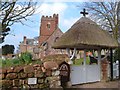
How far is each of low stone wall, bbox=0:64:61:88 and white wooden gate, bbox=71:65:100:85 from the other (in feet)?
2.72

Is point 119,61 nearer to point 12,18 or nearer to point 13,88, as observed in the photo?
point 12,18

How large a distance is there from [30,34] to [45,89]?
0.82m

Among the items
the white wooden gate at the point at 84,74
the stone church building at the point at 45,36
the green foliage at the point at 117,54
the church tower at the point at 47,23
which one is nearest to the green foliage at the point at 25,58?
the stone church building at the point at 45,36

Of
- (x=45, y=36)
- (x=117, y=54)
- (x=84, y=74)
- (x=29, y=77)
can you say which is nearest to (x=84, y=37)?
(x=84, y=74)

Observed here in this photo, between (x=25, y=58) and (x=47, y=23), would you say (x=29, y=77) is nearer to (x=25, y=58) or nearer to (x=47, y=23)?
(x=25, y=58)

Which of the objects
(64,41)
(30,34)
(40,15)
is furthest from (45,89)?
(64,41)

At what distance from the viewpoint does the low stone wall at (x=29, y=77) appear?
11.1 feet

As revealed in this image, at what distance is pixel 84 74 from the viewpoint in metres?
4.80

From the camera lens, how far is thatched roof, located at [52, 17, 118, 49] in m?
4.64

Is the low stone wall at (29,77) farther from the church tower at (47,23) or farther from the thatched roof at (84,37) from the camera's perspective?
the thatched roof at (84,37)

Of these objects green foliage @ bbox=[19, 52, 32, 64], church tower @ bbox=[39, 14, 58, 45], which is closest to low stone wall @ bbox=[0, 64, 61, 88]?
green foliage @ bbox=[19, 52, 32, 64]

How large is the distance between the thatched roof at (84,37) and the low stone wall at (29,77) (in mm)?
1083

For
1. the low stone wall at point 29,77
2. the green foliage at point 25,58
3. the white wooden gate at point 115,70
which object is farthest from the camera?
the white wooden gate at point 115,70

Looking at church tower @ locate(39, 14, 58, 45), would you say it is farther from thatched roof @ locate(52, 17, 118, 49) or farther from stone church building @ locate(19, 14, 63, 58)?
thatched roof @ locate(52, 17, 118, 49)
